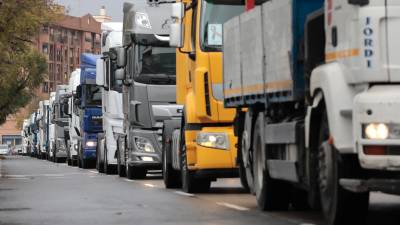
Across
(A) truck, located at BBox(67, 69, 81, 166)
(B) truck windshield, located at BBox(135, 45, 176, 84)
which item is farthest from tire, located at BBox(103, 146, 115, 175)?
(A) truck, located at BBox(67, 69, 81, 166)

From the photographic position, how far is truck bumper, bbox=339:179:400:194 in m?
10.2

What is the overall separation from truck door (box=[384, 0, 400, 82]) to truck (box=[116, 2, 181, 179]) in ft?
44.9

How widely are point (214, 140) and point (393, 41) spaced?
8.35m

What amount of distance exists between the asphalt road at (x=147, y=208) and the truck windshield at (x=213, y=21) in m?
2.41

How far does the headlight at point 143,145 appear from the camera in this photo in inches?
1011

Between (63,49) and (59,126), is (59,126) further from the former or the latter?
(63,49)

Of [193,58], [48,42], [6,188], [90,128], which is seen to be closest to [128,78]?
[6,188]

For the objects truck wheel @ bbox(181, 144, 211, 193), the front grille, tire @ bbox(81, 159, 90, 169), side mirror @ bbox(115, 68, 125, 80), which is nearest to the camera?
the front grille

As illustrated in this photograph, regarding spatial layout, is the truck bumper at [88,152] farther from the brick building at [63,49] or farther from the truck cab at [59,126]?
the brick building at [63,49]

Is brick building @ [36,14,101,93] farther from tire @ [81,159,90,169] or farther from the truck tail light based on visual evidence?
the truck tail light

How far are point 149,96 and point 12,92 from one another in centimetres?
5041

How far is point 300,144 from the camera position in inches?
480

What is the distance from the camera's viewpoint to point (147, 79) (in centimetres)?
Answer: 2503

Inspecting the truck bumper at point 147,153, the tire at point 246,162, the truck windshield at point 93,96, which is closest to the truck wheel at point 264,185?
the tire at point 246,162
